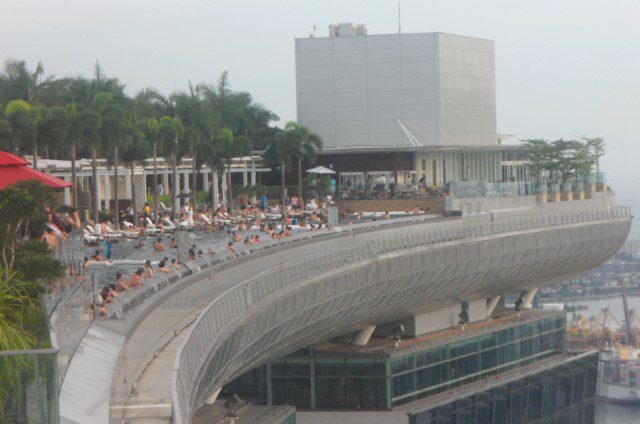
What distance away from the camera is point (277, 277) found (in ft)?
114

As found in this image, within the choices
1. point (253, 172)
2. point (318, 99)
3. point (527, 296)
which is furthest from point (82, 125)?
point (318, 99)

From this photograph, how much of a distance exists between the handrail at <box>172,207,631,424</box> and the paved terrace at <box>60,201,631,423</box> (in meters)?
0.05

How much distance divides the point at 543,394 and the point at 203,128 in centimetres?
2347

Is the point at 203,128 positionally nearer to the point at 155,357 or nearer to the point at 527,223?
the point at 527,223

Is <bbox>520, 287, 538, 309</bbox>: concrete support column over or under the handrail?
under

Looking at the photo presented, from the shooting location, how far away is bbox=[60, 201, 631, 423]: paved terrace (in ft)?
53.7

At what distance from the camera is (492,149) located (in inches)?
3735

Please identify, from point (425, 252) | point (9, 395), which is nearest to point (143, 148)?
point (425, 252)

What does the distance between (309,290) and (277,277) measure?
3.83m

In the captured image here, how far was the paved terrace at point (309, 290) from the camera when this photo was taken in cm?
1636

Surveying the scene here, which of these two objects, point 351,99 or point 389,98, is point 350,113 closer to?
point 351,99

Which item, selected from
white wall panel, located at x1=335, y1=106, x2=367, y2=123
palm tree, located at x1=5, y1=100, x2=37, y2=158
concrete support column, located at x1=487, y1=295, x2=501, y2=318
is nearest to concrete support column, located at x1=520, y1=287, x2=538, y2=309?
concrete support column, located at x1=487, y1=295, x2=501, y2=318

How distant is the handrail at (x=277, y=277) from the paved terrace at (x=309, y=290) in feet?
0.15

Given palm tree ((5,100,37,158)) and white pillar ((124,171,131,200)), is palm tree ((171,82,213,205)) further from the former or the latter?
palm tree ((5,100,37,158))
